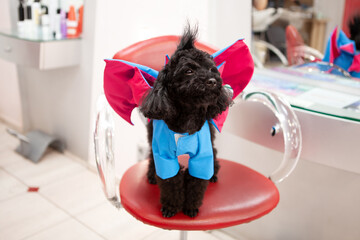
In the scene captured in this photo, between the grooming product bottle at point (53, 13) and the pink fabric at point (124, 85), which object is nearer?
the pink fabric at point (124, 85)

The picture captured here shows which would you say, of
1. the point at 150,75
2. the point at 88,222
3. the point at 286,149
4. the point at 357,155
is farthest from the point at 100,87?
the point at 357,155

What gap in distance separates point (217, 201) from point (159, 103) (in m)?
0.40

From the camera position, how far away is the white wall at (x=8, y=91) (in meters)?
2.62

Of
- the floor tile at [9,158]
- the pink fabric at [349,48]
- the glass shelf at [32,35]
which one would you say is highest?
the pink fabric at [349,48]

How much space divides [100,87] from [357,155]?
57.6 inches

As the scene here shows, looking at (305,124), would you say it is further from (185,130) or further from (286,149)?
(185,130)

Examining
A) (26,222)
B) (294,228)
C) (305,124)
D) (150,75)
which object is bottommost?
(26,222)

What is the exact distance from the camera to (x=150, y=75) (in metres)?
1.01

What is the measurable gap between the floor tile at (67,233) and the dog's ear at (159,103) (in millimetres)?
1099

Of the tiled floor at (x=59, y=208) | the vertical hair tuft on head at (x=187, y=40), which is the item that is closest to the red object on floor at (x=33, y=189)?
the tiled floor at (x=59, y=208)

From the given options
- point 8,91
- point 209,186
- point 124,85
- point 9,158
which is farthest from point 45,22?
point 209,186

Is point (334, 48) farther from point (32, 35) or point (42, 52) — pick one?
point (32, 35)

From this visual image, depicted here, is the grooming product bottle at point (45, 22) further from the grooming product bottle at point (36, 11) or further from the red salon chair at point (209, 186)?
the red salon chair at point (209, 186)

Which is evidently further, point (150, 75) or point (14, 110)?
point (14, 110)
